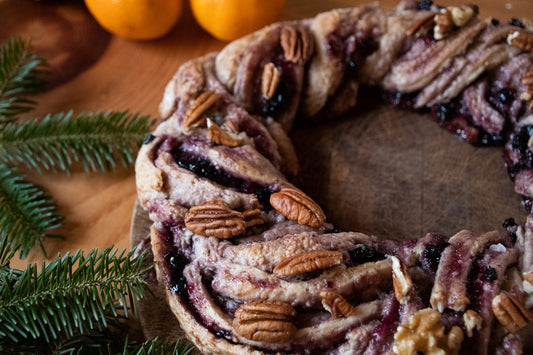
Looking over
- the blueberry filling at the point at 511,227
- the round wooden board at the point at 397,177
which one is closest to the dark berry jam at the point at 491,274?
the blueberry filling at the point at 511,227

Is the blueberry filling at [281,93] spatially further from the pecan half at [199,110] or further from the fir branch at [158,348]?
the fir branch at [158,348]

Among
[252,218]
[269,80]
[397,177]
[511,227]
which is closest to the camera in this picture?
[252,218]

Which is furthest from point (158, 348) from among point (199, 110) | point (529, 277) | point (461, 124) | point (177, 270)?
point (461, 124)

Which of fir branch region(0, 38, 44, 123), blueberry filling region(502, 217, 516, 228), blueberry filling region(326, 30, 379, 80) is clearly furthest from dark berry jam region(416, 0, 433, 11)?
fir branch region(0, 38, 44, 123)

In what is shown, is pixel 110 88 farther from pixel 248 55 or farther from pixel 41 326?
pixel 41 326

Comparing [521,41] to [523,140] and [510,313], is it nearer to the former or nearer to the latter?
[523,140]

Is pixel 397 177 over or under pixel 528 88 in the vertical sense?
under

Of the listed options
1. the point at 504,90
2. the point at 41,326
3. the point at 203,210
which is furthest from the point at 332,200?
the point at 41,326

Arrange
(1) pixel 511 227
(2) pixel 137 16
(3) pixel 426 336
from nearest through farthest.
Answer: (3) pixel 426 336
(1) pixel 511 227
(2) pixel 137 16

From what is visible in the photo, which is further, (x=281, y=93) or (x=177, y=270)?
(x=281, y=93)
